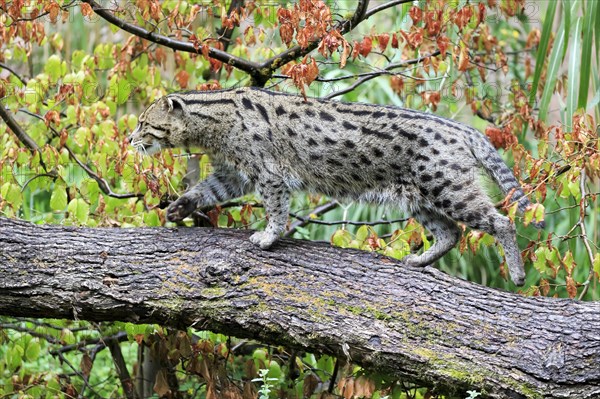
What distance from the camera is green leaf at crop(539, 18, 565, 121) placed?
6.43 metres

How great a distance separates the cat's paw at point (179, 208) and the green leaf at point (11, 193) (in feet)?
3.34

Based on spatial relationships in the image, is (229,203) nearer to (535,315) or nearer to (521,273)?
(521,273)

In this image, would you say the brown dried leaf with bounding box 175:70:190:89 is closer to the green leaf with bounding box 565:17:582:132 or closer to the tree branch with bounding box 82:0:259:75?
the tree branch with bounding box 82:0:259:75

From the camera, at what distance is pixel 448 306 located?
496 centimetres

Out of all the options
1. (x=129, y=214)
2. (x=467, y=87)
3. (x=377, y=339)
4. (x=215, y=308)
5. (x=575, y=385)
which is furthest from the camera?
(x=467, y=87)

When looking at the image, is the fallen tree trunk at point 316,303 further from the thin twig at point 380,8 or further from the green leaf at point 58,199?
the thin twig at point 380,8

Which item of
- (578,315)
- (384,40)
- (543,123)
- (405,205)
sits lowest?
(578,315)

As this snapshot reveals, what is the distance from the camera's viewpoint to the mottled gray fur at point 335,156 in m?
5.72

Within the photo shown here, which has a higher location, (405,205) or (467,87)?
(467,87)

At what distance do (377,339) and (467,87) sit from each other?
307 centimetres

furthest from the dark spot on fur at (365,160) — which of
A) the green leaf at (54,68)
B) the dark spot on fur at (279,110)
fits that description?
the green leaf at (54,68)

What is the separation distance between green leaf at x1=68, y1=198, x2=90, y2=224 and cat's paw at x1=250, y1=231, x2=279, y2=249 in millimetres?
1215

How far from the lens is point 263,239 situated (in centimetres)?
557

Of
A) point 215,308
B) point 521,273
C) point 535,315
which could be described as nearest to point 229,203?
point 215,308
